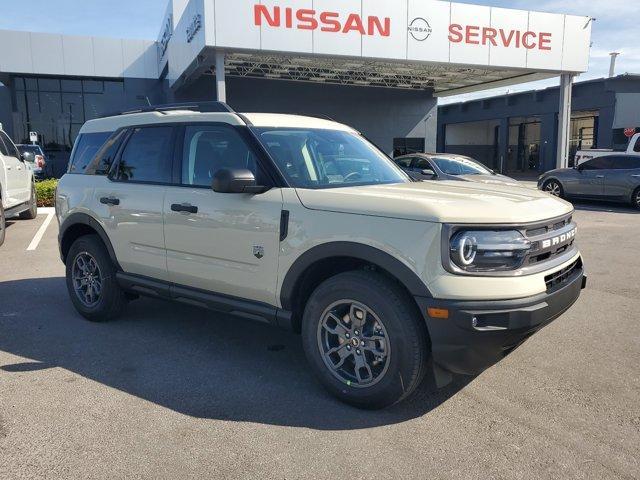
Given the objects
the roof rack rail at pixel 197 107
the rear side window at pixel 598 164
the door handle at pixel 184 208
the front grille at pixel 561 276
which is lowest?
the front grille at pixel 561 276

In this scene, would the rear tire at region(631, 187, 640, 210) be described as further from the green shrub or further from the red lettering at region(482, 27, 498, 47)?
the green shrub

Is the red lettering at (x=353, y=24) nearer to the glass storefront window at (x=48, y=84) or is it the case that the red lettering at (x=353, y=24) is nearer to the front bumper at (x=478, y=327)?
the front bumper at (x=478, y=327)

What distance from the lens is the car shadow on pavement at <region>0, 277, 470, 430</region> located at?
3.48m

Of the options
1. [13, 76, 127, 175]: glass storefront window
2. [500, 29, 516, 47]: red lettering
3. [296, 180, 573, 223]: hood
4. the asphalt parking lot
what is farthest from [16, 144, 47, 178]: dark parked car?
[500, 29, 516, 47]: red lettering

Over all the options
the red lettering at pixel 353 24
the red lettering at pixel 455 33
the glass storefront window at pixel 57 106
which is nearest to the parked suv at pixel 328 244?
the red lettering at pixel 353 24

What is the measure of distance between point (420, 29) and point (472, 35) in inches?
82.0

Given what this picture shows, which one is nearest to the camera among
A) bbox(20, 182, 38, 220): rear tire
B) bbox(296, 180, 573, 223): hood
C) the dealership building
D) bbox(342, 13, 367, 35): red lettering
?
bbox(296, 180, 573, 223): hood

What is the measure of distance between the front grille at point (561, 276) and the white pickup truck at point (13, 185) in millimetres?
8703

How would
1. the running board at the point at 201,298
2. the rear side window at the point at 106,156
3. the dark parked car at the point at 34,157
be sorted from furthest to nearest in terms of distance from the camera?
the dark parked car at the point at 34,157
the rear side window at the point at 106,156
the running board at the point at 201,298

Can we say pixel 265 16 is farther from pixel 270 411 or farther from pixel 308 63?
pixel 270 411

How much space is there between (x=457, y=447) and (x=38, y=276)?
6.17 meters

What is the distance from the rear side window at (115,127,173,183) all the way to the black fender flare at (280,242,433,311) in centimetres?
156

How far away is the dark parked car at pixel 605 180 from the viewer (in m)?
14.1

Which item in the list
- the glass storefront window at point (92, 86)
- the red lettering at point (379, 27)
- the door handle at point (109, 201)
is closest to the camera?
the door handle at point (109, 201)
